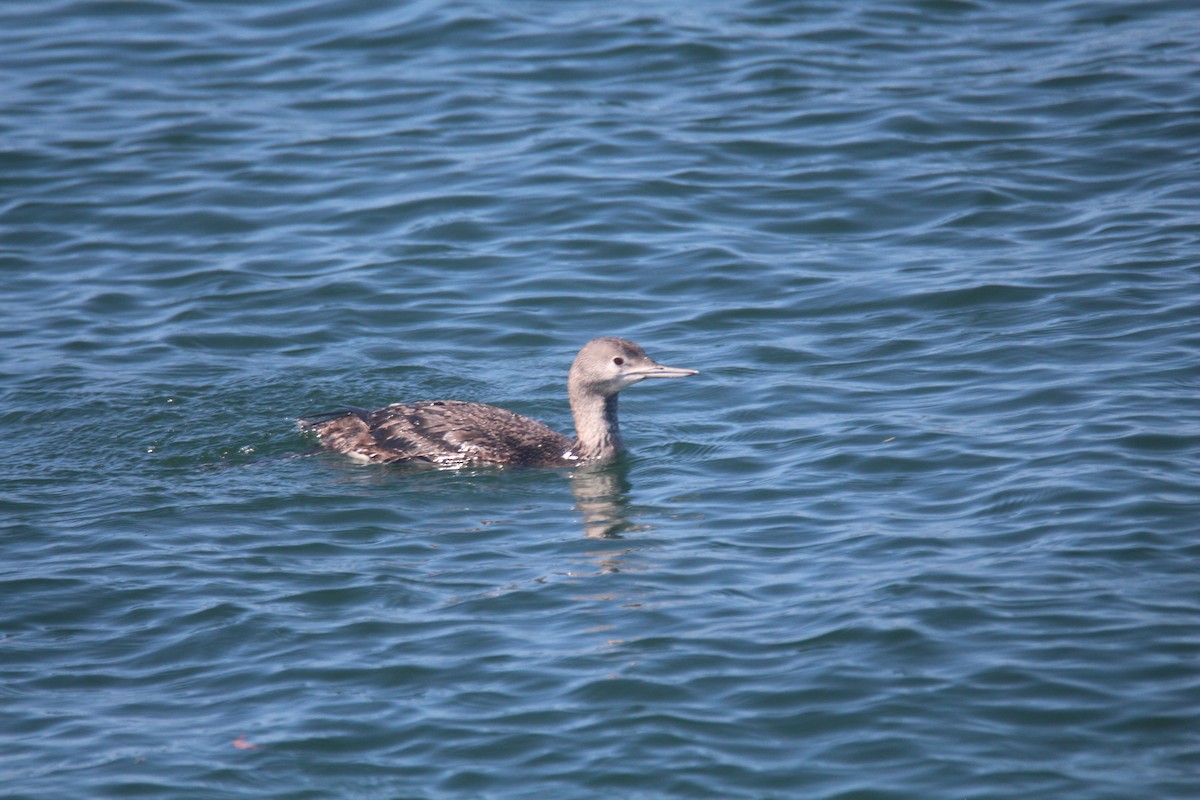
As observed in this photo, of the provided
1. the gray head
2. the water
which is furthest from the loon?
the water

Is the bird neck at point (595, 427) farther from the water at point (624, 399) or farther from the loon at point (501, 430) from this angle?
the water at point (624, 399)

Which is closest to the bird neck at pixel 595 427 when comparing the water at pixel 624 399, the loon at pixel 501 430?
the loon at pixel 501 430

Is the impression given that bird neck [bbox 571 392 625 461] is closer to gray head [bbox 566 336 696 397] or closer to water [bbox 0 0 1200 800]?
gray head [bbox 566 336 696 397]

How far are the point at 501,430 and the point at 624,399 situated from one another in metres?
1.88

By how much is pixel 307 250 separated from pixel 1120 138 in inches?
332

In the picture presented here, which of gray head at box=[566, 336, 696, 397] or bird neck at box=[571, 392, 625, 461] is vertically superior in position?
gray head at box=[566, 336, 696, 397]

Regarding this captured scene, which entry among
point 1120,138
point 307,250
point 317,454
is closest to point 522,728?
point 317,454

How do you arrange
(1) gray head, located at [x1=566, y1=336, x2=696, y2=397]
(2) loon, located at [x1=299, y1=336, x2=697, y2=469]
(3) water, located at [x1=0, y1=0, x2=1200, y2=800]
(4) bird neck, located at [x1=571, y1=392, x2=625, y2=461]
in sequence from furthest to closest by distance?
(4) bird neck, located at [x1=571, y1=392, x2=625, y2=461] → (2) loon, located at [x1=299, y1=336, x2=697, y2=469] → (1) gray head, located at [x1=566, y1=336, x2=696, y2=397] → (3) water, located at [x1=0, y1=0, x2=1200, y2=800]

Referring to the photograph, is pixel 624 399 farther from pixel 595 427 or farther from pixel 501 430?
pixel 501 430

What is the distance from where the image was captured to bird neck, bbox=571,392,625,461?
1060cm

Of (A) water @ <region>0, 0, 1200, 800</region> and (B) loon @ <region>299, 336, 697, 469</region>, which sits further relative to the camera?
(B) loon @ <region>299, 336, 697, 469</region>

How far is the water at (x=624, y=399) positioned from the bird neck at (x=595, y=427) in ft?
0.89

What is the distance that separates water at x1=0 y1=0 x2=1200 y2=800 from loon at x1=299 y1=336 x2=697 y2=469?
268 mm

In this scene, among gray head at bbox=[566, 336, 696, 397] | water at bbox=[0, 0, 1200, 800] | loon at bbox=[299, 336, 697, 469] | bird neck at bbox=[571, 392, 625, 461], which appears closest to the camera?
water at bbox=[0, 0, 1200, 800]
